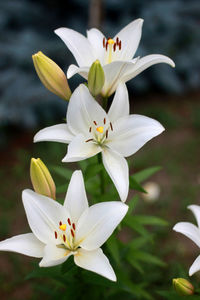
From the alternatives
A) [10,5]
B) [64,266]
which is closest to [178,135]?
[10,5]

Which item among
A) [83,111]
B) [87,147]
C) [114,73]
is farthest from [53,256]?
[114,73]

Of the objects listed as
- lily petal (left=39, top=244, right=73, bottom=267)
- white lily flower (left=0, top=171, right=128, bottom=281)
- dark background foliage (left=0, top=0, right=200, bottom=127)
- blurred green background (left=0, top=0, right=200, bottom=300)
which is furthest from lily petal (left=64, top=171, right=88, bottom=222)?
dark background foliage (left=0, top=0, right=200, bottom=127)

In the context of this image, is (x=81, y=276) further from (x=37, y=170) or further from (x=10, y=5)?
(x=10, y=5)

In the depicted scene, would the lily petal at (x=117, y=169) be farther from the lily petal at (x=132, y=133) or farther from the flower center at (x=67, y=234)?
the flower center at (x=67, y=234)

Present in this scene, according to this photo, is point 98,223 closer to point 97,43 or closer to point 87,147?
point 87,147

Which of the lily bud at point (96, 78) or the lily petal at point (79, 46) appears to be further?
the lily petal at point (79, 46)

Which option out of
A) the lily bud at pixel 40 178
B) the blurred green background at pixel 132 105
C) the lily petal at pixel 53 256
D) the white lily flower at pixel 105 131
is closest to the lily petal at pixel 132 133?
the white lily flower at pixel 105 131
